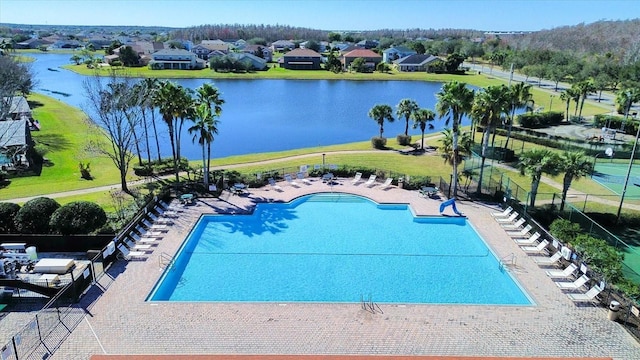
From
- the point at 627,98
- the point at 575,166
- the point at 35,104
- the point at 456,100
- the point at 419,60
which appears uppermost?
the point at 456,100

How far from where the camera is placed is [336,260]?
2261 cm

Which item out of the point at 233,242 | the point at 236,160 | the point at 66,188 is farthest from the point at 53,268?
the point at 236,160

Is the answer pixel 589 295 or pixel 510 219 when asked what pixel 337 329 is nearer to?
pixel 589 295

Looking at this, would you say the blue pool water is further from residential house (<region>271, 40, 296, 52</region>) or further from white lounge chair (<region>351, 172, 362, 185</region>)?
residential house (<region>271, 40, 296, 52</region>)

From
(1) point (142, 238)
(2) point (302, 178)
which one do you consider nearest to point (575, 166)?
(2) point (302, 178)

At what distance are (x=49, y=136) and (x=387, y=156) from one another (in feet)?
121

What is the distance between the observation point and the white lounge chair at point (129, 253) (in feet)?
71.7

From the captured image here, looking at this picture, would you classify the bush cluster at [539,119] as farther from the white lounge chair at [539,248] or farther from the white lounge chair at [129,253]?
the white lounge chair at [129,253]

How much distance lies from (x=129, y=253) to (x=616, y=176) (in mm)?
35742

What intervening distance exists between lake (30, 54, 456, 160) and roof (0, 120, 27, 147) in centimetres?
1231

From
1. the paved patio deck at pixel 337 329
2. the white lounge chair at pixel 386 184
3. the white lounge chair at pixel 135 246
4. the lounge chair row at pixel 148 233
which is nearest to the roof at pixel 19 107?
the lounge chair row at pixel 148 233

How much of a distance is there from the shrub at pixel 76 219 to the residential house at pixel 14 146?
64.1 feet

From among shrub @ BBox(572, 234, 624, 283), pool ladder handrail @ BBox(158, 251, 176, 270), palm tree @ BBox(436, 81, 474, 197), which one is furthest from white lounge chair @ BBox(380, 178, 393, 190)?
pool ladder handrail @ BBox(158, 251, 176, 270)

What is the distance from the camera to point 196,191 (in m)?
31.2
